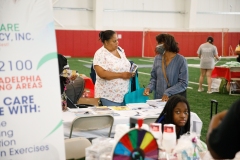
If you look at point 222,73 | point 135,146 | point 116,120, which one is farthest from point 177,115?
point 222,73

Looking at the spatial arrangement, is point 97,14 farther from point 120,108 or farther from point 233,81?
point 120,108

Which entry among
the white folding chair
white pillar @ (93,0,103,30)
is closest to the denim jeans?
the white folding chair

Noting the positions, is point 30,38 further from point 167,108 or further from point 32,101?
Result: point 167,108

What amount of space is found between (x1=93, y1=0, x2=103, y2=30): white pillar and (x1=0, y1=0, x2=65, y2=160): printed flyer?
69.0 ft

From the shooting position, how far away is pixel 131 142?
2.20 metres

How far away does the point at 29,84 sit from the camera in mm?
2570

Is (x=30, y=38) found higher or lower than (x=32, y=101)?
higher

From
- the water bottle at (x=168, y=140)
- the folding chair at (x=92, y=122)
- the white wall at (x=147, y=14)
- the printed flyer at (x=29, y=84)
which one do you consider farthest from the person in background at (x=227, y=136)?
the white wall at (x=147, y=14)

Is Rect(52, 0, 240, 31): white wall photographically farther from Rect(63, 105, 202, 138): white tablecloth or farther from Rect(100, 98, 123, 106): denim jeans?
Rect(63, 105, 202, 138): white tablecloth

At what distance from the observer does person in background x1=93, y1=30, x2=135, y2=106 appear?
5.08m

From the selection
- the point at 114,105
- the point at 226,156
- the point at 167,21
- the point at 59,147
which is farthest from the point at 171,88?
the point at 167,21

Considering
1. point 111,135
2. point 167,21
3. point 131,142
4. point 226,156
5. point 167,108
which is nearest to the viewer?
point 226,156

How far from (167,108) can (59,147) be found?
1215mm

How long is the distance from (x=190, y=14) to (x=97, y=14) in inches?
239
